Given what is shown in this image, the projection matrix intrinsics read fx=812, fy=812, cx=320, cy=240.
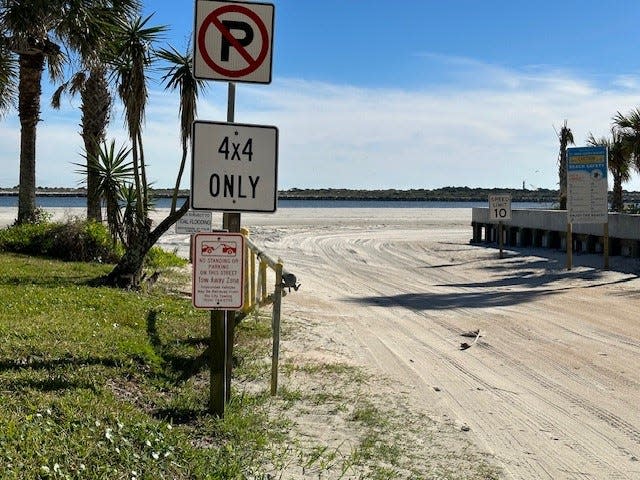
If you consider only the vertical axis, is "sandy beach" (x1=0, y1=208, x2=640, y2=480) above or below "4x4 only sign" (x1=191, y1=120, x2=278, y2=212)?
below

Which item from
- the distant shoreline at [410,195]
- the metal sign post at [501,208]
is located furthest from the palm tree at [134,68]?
the distant shoreline at [410,195]

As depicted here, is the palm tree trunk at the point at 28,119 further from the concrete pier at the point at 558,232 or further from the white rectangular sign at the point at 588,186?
the concrete pier at the point at 558,232

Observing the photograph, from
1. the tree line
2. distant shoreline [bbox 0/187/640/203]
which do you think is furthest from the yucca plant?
distant shoreline [bbox 0/187/640/203]

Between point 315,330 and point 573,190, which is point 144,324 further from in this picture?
point 573,190

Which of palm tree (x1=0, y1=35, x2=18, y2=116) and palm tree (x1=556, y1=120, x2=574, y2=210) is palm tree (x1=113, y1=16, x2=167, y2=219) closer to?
palm tree (x1=0, y1=35, x2=18, y2=116)

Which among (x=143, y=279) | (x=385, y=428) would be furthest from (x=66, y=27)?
(x=385, y=428)

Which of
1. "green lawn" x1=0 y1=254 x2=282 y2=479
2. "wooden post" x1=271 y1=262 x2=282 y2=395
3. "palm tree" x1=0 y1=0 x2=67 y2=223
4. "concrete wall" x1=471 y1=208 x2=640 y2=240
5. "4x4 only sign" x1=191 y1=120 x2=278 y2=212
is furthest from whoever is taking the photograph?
"concrete wall" x1=471 y1=208 x2=640 y2=240

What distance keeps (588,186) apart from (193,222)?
11065mm

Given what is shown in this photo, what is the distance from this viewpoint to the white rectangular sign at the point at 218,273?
5.74 m

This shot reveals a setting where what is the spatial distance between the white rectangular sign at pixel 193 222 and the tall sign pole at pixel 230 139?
285 inches

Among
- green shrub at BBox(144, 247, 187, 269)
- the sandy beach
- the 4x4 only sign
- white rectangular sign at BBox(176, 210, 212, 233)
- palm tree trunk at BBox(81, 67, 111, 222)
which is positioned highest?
palm tree trunk at BBox(81, 67, 111, 222)

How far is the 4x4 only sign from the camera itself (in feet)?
18.6

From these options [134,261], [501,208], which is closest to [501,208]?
[501,208]

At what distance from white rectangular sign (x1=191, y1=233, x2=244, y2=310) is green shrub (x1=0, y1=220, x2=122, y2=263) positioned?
41.5 ft
